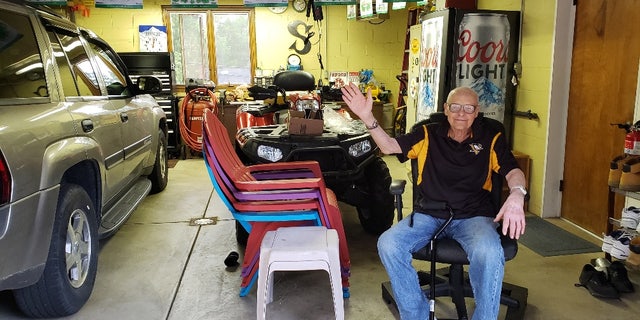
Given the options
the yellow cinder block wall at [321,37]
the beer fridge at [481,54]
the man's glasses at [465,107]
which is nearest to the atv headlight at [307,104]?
the beer fridge at [481,54]

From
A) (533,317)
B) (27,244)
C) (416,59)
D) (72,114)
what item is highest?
(416,59)

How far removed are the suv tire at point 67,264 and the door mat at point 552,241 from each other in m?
3.15

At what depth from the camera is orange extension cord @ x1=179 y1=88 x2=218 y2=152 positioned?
7.82 meters

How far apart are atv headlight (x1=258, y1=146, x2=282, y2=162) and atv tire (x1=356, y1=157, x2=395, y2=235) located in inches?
31.8

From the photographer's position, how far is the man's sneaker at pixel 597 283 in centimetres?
301

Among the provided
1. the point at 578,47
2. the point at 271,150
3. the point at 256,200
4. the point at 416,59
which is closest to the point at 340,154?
the point at 271,150

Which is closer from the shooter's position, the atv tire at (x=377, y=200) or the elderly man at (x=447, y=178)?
the elderly man at (x=447, y=178)

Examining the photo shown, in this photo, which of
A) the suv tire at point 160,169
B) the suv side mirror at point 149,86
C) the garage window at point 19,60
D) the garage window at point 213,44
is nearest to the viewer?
the garage window at point 19,60

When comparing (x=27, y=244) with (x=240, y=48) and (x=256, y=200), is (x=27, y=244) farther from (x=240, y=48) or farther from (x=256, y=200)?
(x=240, y=48)

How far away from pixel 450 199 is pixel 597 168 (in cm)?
218

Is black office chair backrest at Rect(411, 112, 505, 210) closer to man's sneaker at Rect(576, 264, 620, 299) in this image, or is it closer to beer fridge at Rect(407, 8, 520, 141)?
man's sneaker at Rect(576, 264, 620, 299)

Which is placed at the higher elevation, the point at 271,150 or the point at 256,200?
the point at 271,150

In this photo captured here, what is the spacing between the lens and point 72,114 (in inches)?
113

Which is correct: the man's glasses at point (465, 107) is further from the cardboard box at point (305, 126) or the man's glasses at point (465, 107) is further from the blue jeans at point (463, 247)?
the cardboard box at point (305, 126)
